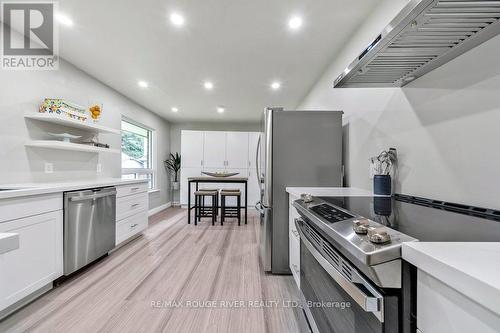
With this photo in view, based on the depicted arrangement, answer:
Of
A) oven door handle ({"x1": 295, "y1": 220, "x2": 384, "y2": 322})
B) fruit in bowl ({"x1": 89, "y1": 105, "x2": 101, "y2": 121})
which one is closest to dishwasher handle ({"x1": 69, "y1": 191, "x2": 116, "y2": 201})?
fruit in bowl ({"x1": 89, "y1": 105, "x2": 101, "y2": 121})

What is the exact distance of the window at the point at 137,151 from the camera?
447 cm

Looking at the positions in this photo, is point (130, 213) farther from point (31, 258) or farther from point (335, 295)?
point (335, 295)

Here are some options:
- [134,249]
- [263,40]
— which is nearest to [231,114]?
[263,40]

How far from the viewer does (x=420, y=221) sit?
2.77 feet

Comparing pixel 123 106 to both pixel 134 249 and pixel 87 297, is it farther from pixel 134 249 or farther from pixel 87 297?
pixel 87 297

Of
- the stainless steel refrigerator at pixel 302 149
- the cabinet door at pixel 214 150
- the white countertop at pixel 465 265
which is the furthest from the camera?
the cabinet door at pixel 214 150

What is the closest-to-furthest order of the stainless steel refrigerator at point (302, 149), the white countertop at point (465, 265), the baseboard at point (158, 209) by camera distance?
the white countertop at point (465, 265) → the stainless steel refrigerator at point (302, 149) → the baseboard at point (158, 209)

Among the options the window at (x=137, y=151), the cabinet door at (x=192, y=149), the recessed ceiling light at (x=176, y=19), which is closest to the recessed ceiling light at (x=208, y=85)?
the recessed ceiling light at (x=176, y=19)

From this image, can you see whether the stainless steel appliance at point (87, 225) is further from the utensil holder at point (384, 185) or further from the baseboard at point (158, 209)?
the utensil holder at point (384, 185)

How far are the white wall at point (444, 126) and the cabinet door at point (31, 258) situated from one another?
9.01 ft

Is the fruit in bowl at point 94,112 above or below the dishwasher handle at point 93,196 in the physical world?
above

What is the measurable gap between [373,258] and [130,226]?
3398 millimetres

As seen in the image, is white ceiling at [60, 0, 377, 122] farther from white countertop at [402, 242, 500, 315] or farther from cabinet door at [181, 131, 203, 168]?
cabinet door at [181, 131, 203, 168]

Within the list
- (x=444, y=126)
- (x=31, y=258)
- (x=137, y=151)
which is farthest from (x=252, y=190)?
(x=444, y=126)
